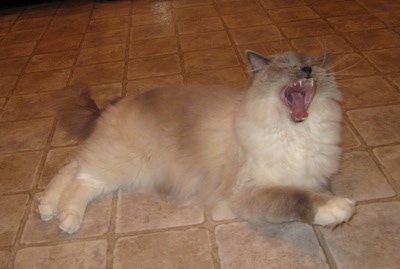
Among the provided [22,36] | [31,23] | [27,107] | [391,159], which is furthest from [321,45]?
[31,23]

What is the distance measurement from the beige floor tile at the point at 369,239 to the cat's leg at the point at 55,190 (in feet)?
3.82

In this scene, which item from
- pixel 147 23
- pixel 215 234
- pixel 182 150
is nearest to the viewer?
pixel 215 234

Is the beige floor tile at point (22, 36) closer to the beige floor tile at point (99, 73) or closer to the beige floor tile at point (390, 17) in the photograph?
the beige floor tile at point (99, 73)

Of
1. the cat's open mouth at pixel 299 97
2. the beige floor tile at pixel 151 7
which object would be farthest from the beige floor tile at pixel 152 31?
the cat's open mouth at pixel 299 97

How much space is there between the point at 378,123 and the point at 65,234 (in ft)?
5.53

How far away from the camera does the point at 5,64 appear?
3.57 meters

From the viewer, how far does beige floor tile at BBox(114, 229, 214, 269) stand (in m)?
1.59

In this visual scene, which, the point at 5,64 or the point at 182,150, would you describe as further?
the point at 5,64

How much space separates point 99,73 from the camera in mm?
3184

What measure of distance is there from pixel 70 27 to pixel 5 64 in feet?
3.05

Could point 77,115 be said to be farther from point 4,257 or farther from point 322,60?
point 322,60

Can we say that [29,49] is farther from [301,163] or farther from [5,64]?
[301,163]

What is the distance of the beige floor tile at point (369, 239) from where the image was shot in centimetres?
150

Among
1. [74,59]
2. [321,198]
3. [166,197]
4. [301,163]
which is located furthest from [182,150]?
[74,59]
